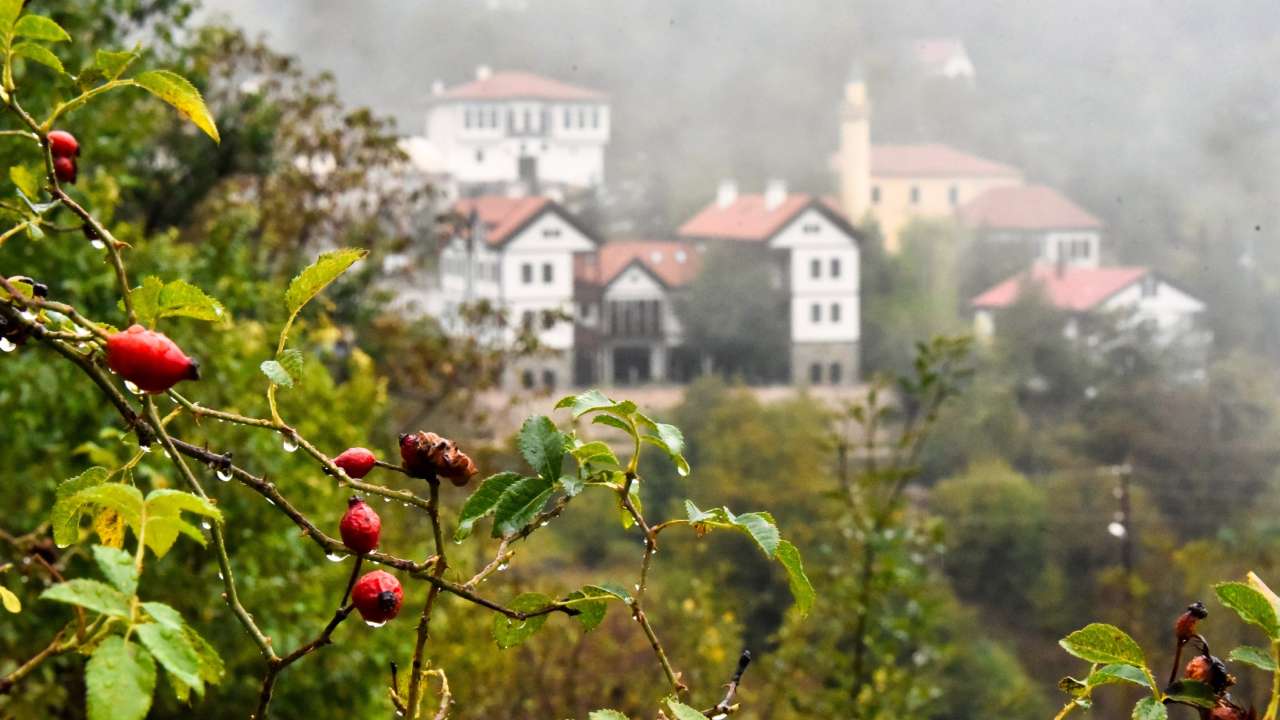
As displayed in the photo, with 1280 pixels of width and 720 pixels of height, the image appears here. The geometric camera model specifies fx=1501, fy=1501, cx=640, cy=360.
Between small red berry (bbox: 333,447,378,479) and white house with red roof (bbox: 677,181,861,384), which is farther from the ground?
white house with red roof (bbox: 677,181,861,384)

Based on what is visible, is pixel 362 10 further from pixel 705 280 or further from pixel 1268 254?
pixel 1268 254

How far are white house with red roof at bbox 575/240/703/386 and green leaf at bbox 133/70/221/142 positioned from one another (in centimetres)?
850

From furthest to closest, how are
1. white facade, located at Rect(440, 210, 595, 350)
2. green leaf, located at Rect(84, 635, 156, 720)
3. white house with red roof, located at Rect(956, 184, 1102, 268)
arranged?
white house with red roof, located at Rect(956, 184, 1102, 268), white facade, located at Rect(440, 210, 595, 350), green leaf, located at Rect(84, 635, 156, 720)

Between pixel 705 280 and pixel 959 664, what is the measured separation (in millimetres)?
2900

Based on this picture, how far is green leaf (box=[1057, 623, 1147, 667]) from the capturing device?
1.24 ft

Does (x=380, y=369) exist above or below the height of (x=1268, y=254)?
below

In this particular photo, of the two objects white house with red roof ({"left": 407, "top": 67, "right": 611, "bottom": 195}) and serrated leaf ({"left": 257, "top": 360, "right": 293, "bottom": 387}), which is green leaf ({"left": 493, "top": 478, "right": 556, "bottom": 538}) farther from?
white house with red roof ({"left": 407, "top": 67, "right": 611, "bottom": 195})

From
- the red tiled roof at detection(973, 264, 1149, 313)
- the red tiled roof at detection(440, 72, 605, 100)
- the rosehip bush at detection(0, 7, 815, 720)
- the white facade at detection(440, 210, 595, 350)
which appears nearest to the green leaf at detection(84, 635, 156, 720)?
the rosehip bush at detection(0, 7, 815, 720)

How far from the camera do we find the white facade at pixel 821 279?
8891mm

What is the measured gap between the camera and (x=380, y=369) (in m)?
6.47

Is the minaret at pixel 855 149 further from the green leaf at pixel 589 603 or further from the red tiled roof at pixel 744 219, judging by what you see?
the green leaf at pixel 589 603

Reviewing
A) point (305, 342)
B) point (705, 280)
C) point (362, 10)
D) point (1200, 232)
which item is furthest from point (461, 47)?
point (305, 342)

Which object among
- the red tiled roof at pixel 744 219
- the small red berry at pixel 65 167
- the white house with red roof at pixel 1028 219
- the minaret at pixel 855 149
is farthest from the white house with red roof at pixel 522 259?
the small red berry at pixel 65 167

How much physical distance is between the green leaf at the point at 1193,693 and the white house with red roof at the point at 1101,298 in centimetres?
863
